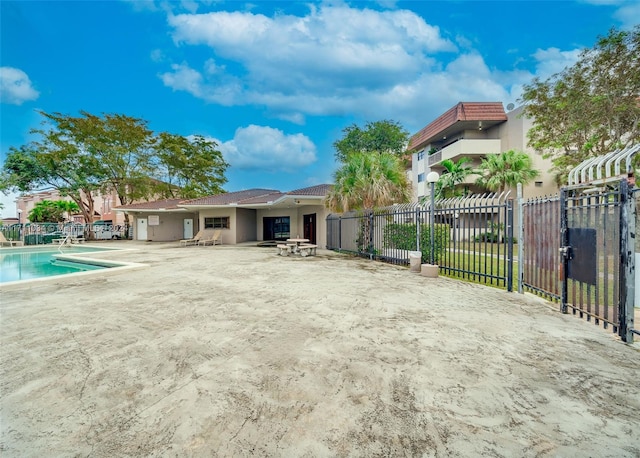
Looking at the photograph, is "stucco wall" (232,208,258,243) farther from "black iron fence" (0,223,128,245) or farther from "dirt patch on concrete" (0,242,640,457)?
"dirt patch on concrete" (0,242,640,457)

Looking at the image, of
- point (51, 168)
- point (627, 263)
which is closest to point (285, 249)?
point (627, 263)

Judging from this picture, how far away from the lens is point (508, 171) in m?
19.6

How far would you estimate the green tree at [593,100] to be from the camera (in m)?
13.1

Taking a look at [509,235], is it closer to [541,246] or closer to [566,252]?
[541,246]

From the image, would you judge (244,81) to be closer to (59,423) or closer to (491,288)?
(491,288)

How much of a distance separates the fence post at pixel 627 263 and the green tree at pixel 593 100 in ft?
44.6

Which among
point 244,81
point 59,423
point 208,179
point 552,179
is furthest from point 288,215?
point 59,423

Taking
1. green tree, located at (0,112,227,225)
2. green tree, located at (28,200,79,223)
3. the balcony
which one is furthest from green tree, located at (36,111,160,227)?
the balcony

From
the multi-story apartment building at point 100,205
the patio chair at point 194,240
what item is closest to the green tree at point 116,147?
the patio chair at point 194,240

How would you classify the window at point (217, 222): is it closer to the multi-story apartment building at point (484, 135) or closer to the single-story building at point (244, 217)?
the single-story building at point (244, 217)

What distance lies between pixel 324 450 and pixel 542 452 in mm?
1410

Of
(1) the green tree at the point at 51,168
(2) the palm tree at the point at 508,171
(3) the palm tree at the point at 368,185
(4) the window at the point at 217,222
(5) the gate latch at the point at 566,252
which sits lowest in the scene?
(5) the gate latch at the point at 566,252

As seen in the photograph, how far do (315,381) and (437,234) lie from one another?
8.29 m

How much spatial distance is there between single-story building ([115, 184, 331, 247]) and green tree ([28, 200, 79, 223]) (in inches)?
699
